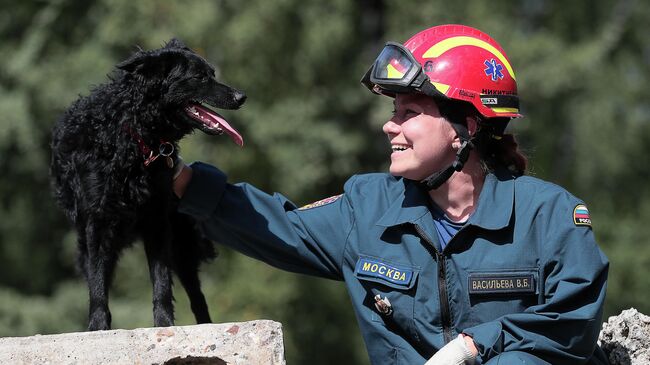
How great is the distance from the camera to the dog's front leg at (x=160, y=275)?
4582mm

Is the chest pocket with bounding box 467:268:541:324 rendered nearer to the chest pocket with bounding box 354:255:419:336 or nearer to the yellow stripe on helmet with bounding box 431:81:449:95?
the chest pocket with bounding box 354:255:419:336

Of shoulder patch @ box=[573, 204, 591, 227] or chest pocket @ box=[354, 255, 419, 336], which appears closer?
shoulder patch @ box=[573, 204, 591, 227]

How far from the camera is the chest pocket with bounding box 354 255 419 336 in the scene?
170 inches

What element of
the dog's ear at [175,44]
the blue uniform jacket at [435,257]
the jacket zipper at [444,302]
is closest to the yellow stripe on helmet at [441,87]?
the blue uniform jacket at [435,257]

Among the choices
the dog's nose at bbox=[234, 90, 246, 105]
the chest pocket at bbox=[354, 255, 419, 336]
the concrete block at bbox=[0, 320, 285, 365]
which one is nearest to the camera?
the concrete block at bbox=[0, 320, 285, 365]

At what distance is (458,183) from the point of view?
454 cm

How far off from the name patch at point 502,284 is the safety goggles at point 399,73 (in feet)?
2.57

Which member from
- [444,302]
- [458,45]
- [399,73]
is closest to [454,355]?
[444,302]

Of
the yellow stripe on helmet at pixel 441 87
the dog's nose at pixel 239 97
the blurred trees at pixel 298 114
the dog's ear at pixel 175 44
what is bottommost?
the blurred trees at pixel 298 114

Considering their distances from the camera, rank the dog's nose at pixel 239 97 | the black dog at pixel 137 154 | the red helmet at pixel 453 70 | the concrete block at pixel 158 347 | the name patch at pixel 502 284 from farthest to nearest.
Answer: the dog's nose at pixel 239 97, the black dog at pixel 137 154, the red helmet at pixel 453 70, the name patch at pixel 502 284, the concrete block at pixel 158 347

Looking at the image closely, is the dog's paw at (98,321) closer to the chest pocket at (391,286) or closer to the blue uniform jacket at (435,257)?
the blue uniform jacket at (435,257)

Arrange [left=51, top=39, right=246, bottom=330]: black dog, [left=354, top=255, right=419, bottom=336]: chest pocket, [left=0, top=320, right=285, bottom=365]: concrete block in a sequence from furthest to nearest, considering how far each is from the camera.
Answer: [left=51, top=39, right=246, bottom=330]: black dog → [left=354, top=255, right=419, bottom=336]: chest pocket → [left=0, top=320, right=285, bottom=365]: concrete block

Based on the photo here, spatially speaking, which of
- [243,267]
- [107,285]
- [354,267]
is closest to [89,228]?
[107,285]

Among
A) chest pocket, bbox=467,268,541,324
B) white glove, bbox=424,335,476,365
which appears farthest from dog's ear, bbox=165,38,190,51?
white glove, bbox=424,335,476,365
